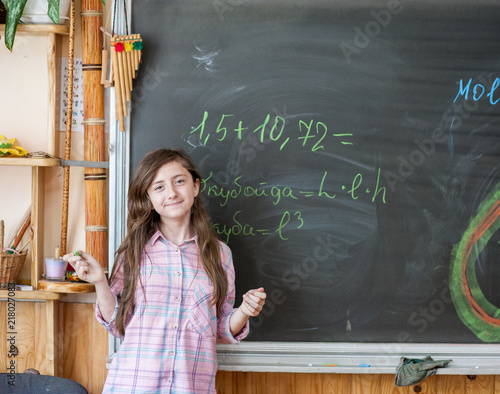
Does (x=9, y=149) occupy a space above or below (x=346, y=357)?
above

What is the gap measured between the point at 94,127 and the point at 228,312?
768 millimetres

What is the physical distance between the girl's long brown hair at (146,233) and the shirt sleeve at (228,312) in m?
0.03

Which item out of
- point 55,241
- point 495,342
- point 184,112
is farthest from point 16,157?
point 495,342

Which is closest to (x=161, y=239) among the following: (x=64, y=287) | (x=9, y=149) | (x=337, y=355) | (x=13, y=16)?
(x=64, y=287)

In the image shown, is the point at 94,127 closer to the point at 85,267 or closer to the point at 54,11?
the point at 54,11

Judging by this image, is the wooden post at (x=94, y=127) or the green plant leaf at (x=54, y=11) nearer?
the green plant leaf at (x=54, y=11)

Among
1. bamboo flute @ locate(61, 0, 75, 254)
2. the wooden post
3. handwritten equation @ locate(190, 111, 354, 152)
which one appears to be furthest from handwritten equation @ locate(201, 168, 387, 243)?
bamboo flute @ locate(61, 0, 75, 254)

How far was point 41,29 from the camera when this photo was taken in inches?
72.6

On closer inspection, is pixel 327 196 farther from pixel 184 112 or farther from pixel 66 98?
pixel 66 98

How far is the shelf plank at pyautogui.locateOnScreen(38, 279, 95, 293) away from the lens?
1.82 m

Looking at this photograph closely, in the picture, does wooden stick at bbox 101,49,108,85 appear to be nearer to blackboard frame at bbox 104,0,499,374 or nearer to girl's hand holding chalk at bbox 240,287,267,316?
blackboard frame at bbox 104,0,499,374

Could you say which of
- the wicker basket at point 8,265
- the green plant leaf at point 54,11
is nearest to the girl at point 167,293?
the wicker basket at point 8,265

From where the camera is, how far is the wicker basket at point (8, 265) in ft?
6.03

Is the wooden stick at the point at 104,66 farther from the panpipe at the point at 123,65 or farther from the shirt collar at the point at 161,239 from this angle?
the shirt collar at the point at 161,239
